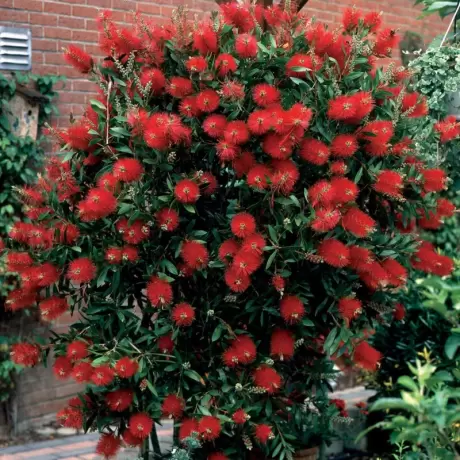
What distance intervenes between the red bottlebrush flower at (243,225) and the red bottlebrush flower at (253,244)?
1.0 inches

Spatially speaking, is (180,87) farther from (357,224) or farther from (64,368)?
(64,368)

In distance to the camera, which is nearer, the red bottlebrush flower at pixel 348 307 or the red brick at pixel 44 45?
the red bottlebrush flower at pixel 348 307

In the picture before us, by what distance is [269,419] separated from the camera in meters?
4.02

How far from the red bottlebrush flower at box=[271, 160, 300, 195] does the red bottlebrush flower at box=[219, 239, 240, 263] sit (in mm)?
277

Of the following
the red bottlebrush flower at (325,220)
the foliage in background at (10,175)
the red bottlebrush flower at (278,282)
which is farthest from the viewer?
the foliage in background at (10,175)

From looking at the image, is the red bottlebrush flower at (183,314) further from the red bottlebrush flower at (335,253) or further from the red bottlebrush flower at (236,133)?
the red bottlebrush flower at (236,133)

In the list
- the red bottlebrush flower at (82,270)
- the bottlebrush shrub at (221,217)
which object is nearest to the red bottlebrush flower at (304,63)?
the bottlebrush shrub at (221,217)

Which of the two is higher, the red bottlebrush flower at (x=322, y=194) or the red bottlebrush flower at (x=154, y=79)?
the red bottlebrush flower at (x=154, y=79)

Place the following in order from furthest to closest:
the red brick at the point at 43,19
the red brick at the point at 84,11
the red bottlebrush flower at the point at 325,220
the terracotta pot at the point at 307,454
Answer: the red brick at the point at 84,11 → the red brick at the point at 43,19 → the terracotta pot at the point at 307,454 → the red bottlebrush flower at the point at 325,220

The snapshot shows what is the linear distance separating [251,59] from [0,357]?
2905 mm

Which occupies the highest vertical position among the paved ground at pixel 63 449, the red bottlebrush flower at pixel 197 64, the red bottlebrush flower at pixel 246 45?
the red bottlebrush flower at pixel 246 45

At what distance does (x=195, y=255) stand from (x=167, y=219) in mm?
183

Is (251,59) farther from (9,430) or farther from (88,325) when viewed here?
(9,430)

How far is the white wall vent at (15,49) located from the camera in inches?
229
